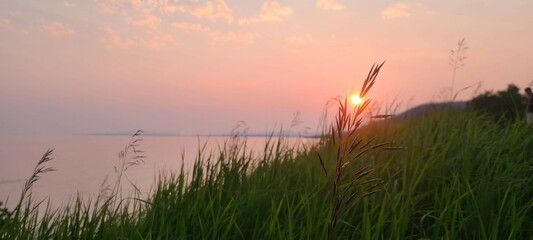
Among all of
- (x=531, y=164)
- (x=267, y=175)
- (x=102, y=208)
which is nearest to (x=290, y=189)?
Result: (x=267, y=175)

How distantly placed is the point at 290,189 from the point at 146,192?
162 centimetres

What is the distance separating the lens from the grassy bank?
13.3 feet

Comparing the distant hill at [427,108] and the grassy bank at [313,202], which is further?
the distant hill at [427,108]

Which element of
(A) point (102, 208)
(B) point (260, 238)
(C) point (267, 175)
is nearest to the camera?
(B) point (260, 238)

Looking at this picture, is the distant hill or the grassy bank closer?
the grassy bank

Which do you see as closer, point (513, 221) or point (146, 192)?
point (513, 221)

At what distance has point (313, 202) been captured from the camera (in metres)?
4.73

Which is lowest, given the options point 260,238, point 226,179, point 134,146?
point 260,238

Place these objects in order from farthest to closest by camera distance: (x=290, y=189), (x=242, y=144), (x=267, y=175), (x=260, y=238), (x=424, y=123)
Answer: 1. (x=424, y=123)
2. (x=242, y=144)
3. (x=267, y=175)
4. (x=290, y=189)
5. (x=260, y=238)

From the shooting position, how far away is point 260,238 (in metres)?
3.87

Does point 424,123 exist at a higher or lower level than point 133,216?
higher

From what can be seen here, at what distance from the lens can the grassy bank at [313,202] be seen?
159 inches

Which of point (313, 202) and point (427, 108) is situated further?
point (427, 108)

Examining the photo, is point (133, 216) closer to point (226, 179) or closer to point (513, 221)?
point (226, 179)
